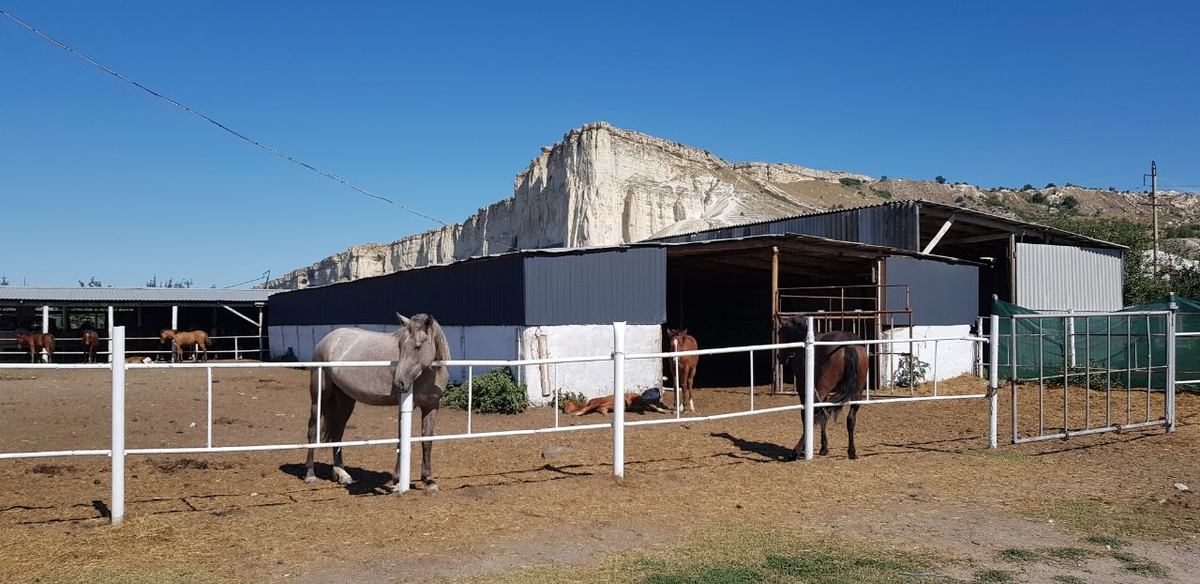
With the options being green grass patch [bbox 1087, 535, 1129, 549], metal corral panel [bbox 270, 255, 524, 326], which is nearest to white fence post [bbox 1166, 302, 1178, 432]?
green grass patch [bbox 1087, 535, 1129, 549]

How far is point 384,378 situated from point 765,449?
499cm

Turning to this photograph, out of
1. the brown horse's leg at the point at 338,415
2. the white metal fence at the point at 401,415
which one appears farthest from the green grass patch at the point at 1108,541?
the brown horse's leg at the point at 338,415

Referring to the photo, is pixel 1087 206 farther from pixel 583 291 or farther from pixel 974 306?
pixel 583 291

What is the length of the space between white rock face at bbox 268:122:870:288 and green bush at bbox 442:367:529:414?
141 feet

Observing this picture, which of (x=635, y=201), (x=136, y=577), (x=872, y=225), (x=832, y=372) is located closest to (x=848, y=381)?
(x=832, y=372)

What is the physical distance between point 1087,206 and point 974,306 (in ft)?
260

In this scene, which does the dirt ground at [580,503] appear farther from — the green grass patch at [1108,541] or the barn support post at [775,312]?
the barn support post at [775,312]

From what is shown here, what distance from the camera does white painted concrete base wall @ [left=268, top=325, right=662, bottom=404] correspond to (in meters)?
15.5

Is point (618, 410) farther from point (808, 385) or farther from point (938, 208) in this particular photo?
point (938, 208)

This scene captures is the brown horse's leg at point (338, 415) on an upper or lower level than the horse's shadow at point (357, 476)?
upper

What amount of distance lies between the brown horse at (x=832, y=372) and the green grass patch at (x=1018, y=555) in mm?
3606

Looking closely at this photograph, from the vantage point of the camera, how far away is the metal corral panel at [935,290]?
786 inches

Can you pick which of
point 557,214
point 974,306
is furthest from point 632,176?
point 974,306

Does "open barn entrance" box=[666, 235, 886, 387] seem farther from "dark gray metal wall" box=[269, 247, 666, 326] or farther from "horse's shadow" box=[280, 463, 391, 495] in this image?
"horse's shadow" box=[280, 463, 391, 495]
